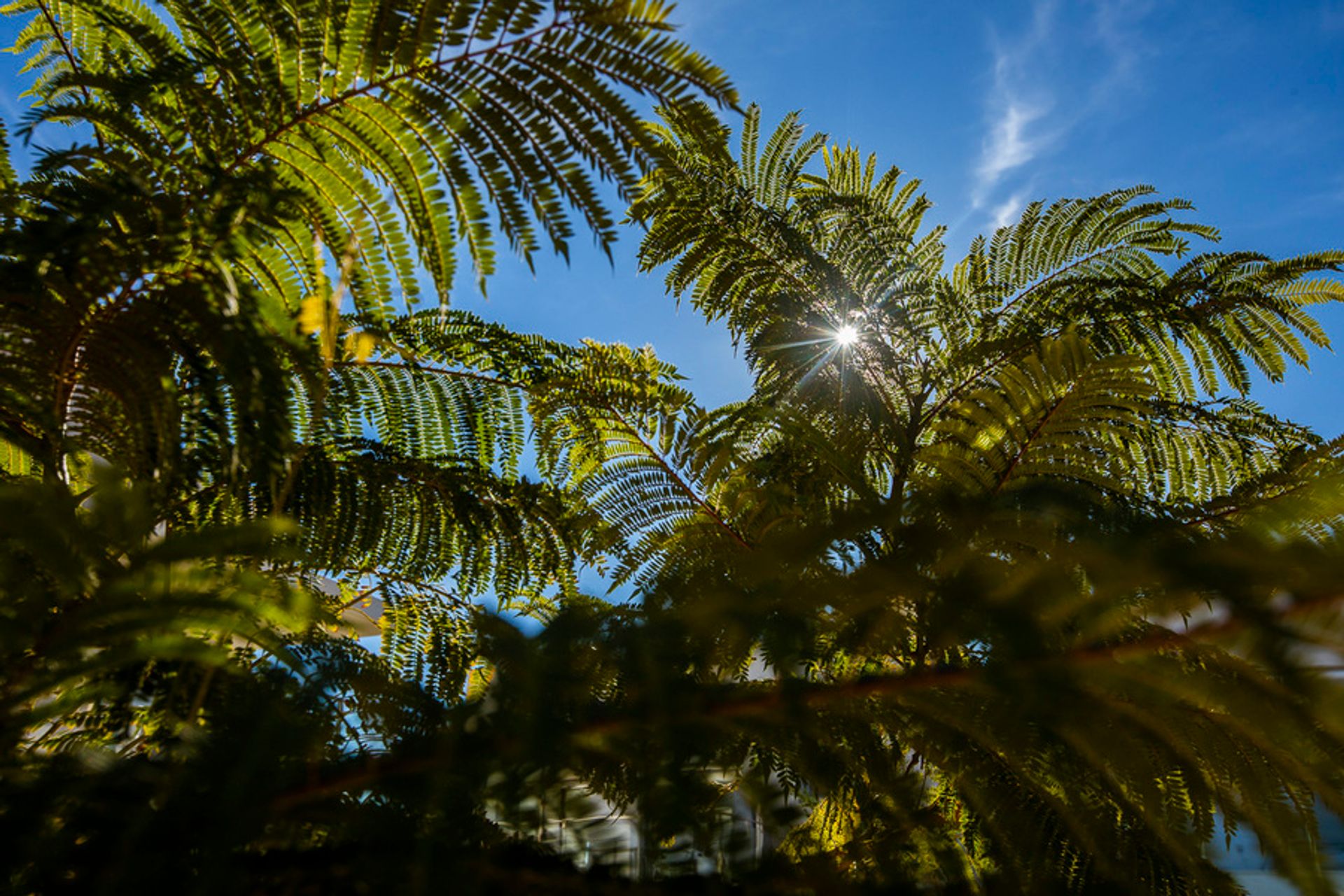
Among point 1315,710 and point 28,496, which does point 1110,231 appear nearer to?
point 1315,710

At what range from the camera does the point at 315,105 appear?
37.4 inches

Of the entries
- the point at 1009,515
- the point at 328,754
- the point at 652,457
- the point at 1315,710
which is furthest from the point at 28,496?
the point at 652,457

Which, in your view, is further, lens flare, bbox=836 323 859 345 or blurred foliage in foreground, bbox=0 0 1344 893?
lens flare, bbox=836 323 859 345

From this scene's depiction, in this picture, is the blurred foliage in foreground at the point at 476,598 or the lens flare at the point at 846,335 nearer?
the blurred foliage in foreground at the point at 476,598

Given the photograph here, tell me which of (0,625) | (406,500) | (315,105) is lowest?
(0,625)

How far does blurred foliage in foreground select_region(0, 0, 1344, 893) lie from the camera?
1.44 feet

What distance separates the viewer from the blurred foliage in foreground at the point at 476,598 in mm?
440

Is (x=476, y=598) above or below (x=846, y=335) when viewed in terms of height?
below

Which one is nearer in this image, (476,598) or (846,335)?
(476,598)

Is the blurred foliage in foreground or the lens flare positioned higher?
the lens flare

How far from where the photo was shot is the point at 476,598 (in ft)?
5.80

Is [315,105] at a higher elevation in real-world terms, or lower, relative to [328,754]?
higher

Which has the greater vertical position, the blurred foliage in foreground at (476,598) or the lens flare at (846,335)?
the lens flare at (846,335)

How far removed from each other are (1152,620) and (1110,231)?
2.37 metres
